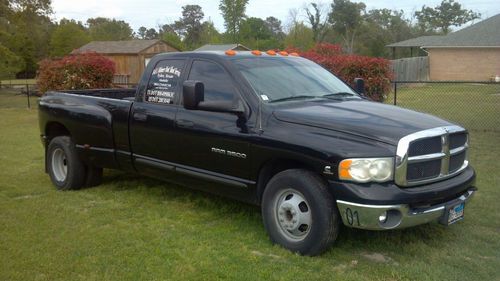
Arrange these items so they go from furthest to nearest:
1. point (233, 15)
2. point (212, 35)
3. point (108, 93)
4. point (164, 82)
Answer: point (212, 35) < point (233, 15) < point (108, 93) < point (164, 82)

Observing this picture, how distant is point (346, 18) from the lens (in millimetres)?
67812

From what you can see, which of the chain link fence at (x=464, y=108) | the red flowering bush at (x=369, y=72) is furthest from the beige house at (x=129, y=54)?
the red flowering bush at (x=369, y=72)

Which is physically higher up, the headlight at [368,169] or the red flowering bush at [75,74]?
the red flowering bush at [75,74]

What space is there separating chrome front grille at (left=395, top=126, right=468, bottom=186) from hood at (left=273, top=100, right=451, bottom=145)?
8 centimetres

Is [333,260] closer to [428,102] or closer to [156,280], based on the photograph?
[156,280]

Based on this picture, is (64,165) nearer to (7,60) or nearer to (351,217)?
(351,217)

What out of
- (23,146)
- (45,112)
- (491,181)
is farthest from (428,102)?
(45,112)

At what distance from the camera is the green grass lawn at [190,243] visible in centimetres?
435

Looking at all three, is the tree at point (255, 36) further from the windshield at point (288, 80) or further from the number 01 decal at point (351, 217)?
the number 01 decal at point (351, 217)

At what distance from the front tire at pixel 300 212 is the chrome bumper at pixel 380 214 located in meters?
0.17

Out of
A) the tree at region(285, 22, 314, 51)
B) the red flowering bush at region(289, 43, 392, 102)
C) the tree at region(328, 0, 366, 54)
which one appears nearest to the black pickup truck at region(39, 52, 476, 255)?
the red flowering bush at region(289, 43, 392, 102)

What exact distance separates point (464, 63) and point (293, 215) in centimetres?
3543

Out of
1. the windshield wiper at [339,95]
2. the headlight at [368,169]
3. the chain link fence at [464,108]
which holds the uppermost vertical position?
the windshield wiper at [339,95]

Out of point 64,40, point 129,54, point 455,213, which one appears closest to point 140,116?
point 455,213
